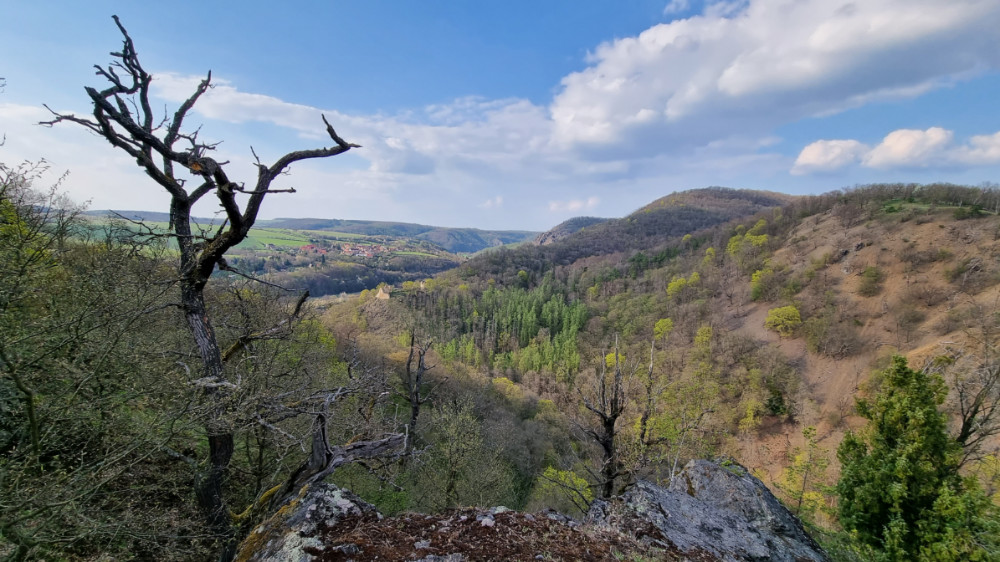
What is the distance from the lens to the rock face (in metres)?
4.40

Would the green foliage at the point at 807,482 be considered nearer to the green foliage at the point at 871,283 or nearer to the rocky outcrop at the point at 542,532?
the rocky outcrop at the point at 542,532

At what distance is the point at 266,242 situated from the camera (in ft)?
414

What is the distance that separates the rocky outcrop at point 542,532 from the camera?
11.0 feet

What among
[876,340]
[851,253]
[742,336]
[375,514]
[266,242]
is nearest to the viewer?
[375,514]

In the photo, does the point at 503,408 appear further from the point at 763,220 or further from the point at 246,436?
the point at 763,220

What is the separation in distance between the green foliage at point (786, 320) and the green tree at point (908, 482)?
4444cm

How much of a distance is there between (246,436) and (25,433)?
12.7 ft

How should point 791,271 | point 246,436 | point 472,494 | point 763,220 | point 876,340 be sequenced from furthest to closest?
point 763,220
point 791,271
point 876,340
point 472,494
point 246,436

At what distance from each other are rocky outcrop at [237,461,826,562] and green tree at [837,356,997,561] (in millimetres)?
7908

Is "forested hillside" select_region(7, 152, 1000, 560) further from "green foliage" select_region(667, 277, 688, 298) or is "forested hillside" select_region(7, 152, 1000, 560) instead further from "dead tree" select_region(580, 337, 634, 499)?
"green foliage" select_region(667, 277, 688, 298)

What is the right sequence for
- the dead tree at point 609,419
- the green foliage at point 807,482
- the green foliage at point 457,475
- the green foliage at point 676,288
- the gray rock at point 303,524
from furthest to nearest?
1. the green foliage at point 676,288
2. the green foliage at point 807,482
3. the green foliage at point 457,475
4. the dead tree at point 609,419
5. the gray rock at point 303,524

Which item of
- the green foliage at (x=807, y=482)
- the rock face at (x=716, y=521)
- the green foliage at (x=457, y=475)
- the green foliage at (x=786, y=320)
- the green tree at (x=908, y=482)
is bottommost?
the green foliage at (x=807, y=482)

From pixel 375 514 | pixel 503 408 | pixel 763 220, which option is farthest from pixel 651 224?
pixel 375 514

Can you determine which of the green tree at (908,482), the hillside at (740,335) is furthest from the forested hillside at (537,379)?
the hillside at (740,335)
